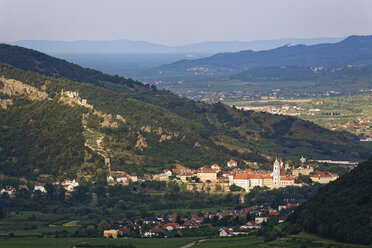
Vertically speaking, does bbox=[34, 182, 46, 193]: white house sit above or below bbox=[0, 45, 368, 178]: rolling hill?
below

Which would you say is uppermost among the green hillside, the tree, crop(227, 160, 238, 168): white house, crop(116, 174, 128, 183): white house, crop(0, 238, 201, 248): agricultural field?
the green hillside

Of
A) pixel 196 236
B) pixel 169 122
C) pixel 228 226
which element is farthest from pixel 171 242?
pixel 169 122

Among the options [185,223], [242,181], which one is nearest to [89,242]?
[185,223]

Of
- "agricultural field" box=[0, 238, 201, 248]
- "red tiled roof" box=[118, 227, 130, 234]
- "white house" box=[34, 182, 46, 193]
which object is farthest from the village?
"agricultural field" box=[0, 238, 201, 248]

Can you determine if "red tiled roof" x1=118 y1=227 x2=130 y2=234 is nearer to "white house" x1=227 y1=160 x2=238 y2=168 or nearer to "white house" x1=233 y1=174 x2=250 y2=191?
"white house" x1=233 y1=174 x2=250 y2=191

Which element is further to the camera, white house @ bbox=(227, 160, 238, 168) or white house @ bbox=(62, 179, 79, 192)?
white house @ bbox=(227, 160, 238, 168)
